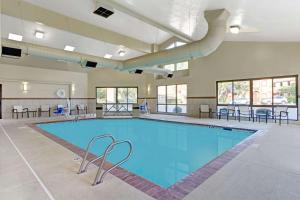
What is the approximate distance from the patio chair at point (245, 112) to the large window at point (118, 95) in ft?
22.6

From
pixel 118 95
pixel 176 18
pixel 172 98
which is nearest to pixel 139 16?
pixel 176 18

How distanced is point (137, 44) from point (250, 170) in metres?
7.04

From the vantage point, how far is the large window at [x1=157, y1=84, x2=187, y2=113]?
11195 millimetres

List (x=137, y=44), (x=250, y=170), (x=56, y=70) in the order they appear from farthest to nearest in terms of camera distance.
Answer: (x=56, y=70) < (x=137, y=44) < (x=250, y=170)

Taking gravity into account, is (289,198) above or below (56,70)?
below

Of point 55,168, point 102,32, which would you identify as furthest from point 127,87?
point 55,168

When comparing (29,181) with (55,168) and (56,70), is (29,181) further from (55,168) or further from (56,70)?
(56,70)

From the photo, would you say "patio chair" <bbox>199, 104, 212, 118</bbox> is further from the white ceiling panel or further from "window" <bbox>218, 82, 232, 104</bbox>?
the white ceiling panel

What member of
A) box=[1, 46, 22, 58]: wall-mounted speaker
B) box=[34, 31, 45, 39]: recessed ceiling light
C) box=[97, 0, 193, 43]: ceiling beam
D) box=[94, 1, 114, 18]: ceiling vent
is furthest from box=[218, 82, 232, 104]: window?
box=[1, 46, 22, 58]: wall-mounted speaker

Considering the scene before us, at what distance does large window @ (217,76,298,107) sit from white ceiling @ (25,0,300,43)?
1.76 metres

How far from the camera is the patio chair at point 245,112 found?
838 centimetres

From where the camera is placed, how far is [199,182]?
2418mm

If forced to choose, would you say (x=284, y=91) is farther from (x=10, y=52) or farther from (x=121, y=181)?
(x=10, y=52)

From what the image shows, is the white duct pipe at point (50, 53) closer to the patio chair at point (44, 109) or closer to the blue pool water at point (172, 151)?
the blue pool water at point (172, 151)
